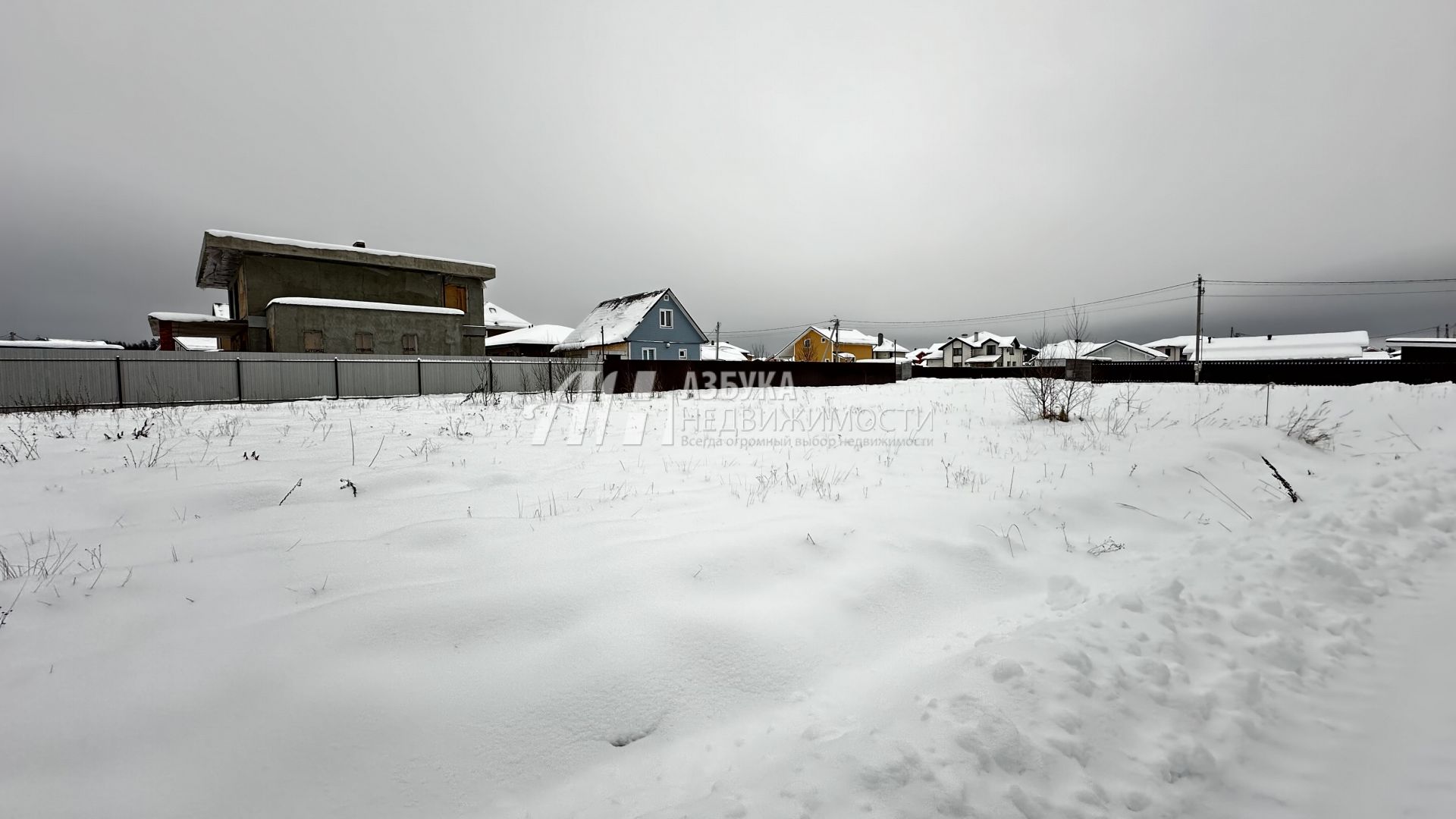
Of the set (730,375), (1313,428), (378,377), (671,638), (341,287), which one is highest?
(341,287)

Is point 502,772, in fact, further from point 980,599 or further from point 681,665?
point 980,599

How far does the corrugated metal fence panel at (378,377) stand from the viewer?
16719 mm

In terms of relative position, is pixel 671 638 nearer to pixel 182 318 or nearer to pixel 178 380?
pixel 178 380

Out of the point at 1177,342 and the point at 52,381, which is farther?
the point at 1177,342

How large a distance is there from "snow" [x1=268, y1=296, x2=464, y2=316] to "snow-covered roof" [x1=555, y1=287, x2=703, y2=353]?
9.60m

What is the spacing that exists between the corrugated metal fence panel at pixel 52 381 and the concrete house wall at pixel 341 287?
6.64 meters

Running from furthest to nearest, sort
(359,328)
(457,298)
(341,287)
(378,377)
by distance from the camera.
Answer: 1. (457,298)
2. (341,287)
3. (359,328)
4. (378,377)

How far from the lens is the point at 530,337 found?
38719 mm

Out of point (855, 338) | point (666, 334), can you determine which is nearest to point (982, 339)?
point (855, 338)

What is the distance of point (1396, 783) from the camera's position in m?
1.86

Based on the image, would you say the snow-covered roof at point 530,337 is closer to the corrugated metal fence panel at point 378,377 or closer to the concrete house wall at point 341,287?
the concrete house wall at point 341,287

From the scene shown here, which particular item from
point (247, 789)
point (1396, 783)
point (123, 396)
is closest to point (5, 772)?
point (247, 789)

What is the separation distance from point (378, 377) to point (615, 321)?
17577 millimetres

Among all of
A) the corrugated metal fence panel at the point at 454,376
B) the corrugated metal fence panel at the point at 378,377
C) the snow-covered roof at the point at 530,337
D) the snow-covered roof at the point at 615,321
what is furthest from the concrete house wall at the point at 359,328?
the snow-covered roof at the point at 530,337
